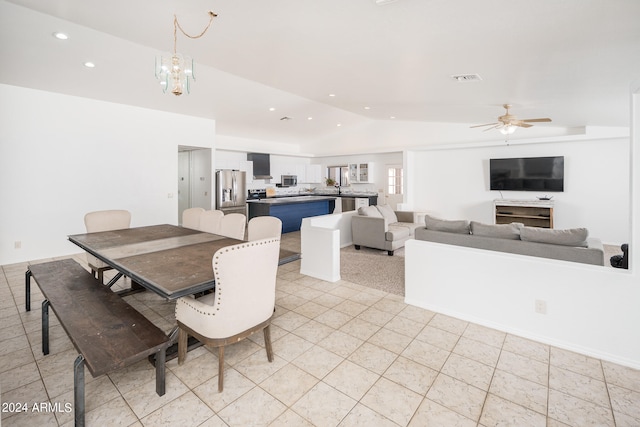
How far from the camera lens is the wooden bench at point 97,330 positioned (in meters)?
1.54

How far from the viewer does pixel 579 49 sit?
7.62 ft

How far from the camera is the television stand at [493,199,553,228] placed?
247 inches

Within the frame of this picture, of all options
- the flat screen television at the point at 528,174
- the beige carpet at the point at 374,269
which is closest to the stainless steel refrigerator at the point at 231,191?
the beige carpet at the point at 374,269

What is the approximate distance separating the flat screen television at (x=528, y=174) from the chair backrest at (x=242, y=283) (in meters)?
6.66

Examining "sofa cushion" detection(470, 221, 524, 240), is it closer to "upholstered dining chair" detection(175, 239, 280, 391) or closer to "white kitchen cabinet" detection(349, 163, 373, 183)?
"upholstered dining chair" detection(175, 239, 280, 391)

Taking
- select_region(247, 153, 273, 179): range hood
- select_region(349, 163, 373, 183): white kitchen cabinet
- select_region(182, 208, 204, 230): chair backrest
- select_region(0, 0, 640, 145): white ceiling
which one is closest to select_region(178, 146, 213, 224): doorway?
select_region(247, 153, 273, 179): range hood

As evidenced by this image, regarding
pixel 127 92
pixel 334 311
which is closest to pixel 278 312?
pixel 334 311

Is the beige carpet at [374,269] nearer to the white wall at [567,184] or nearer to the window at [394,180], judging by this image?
the white wall at [567,184]

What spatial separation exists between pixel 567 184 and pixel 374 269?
16.3ft

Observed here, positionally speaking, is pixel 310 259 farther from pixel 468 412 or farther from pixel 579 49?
pixel 579 49

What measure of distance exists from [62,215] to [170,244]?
3.56 meters

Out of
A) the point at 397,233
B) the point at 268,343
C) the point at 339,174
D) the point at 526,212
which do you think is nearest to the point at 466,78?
the point at 397,233

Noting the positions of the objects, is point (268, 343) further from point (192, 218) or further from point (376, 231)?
point (376, 231)

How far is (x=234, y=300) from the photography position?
1.86 m
